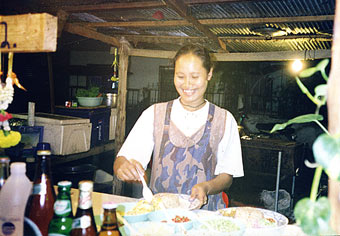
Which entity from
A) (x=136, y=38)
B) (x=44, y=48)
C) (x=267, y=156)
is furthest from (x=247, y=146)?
(x=44, y=48)

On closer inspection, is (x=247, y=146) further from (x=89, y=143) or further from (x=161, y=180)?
(x=161, y=180)

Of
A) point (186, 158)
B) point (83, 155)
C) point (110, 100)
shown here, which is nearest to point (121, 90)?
point (110, 100)

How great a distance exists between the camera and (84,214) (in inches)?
41.0

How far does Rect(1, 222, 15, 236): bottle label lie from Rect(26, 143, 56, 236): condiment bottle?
6.2 inches

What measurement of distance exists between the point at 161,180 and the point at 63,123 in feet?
8.00

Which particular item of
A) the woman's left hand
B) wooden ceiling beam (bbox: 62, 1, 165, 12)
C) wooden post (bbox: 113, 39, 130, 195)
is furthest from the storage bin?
the woman's left hand

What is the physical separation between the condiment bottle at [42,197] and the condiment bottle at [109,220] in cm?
28

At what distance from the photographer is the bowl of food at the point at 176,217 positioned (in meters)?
1.34

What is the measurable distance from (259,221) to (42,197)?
0.97m

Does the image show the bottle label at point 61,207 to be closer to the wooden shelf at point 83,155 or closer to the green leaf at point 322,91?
the green leaf at point 322,91

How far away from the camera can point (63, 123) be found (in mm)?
4445

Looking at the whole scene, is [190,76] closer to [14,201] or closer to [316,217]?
[14,201]

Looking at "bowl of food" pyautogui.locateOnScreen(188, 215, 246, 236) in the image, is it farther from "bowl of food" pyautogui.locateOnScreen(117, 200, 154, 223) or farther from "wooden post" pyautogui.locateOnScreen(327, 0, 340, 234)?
"wooden post" pyautogui.locateOnScreen(327, 0, 340, 234)

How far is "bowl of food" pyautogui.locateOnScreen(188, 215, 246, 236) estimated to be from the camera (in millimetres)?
1236
